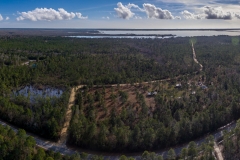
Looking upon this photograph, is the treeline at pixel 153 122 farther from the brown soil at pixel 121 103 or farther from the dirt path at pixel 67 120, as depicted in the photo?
the dirt path at pixel 67 120

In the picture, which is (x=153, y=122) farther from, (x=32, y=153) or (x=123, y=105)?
(x=32, y=153)

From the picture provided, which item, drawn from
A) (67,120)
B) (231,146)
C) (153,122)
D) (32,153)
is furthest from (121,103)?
(32,153)

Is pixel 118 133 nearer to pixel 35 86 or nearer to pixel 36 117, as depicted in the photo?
pixel 36 117

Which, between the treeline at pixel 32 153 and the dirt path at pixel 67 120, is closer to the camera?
the treeline at pixel 32 153

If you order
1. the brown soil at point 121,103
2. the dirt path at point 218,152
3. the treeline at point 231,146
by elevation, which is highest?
the brown soil at point 121,103

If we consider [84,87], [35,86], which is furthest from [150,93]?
[35,86]

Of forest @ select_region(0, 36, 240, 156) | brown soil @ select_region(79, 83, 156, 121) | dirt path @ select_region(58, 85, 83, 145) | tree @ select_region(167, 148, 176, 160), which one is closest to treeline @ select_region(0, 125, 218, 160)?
tree @ select_region(167, 148, 176, 160)

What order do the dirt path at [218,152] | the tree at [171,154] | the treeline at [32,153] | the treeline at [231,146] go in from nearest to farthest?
the treeline at [32,153] → the tree at [171,154] → the treeline at [231,146] → the dirt path at [218,152]

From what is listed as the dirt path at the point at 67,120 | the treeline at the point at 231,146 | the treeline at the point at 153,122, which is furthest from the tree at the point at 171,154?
the dirt path at the point at 67,120

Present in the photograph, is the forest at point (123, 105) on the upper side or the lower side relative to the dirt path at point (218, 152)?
upper

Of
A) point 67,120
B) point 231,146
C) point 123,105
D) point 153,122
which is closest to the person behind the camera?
point 231,146

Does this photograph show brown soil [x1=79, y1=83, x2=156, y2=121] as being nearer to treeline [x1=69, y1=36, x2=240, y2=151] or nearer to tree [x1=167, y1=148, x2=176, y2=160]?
treeline [x1=69, y1=36, x2=240, y2=151]
